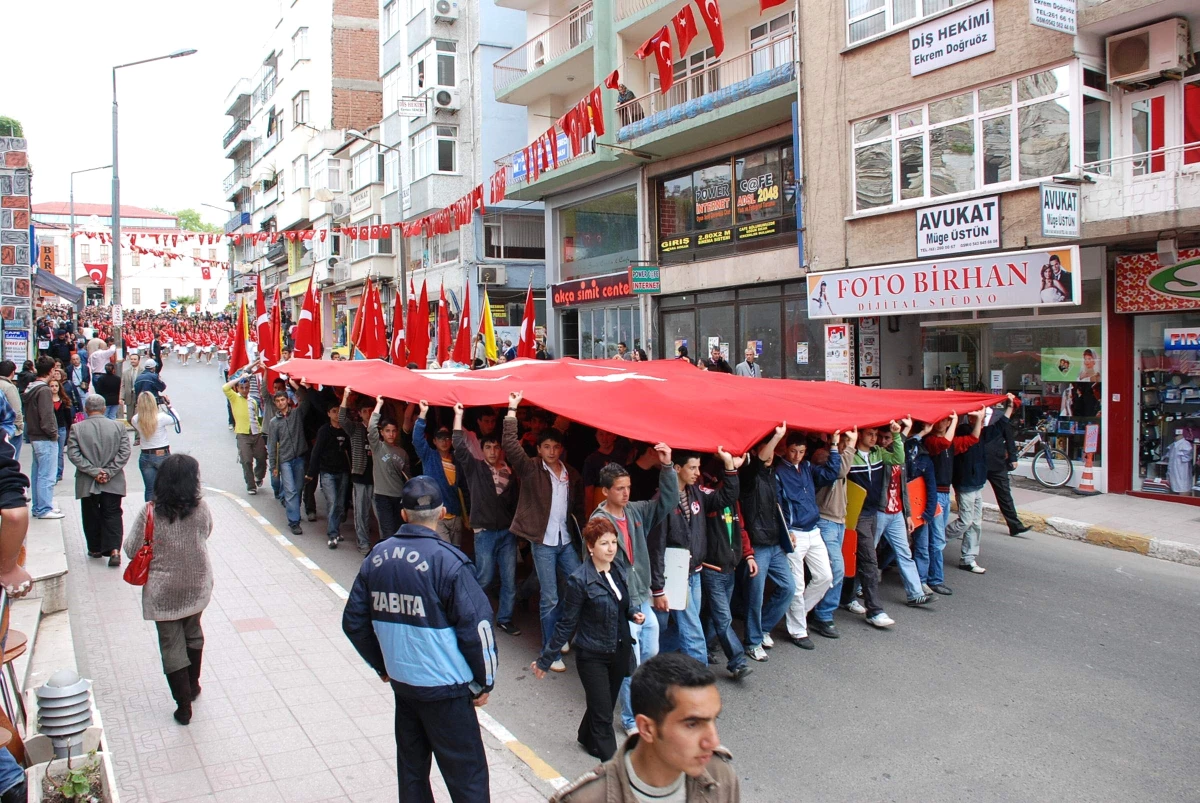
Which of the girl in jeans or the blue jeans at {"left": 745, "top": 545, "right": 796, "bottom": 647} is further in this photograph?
the girl in jeans

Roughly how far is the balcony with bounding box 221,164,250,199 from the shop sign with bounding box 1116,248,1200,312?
6208 centimetres

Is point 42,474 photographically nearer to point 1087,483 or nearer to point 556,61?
point 1087,483

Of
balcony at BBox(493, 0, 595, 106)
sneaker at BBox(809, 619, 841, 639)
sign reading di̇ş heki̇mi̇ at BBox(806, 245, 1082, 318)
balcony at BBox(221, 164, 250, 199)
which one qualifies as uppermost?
balcony at BBox(221, 164, 250, 199)

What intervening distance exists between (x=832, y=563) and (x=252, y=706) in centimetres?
453

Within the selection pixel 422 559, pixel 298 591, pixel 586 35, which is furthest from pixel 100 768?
pixel 586 35

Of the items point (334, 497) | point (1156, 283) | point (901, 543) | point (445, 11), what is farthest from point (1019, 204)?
point (445, 11)

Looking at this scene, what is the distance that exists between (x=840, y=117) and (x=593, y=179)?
9621 mm

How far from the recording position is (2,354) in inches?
675

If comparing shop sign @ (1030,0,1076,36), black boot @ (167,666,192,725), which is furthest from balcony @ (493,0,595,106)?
black boot @ (167,666,192,725)

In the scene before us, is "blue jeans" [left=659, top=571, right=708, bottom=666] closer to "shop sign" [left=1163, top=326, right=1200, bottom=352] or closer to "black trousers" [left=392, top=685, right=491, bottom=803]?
"black trousers" [left=392, top=685, right=491, bottom=803]

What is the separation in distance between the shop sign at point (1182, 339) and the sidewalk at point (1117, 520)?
2.17m

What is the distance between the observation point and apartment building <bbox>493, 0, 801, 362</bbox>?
19.2 metres

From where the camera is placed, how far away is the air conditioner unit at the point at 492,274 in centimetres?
3078

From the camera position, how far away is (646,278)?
22.4 meters
